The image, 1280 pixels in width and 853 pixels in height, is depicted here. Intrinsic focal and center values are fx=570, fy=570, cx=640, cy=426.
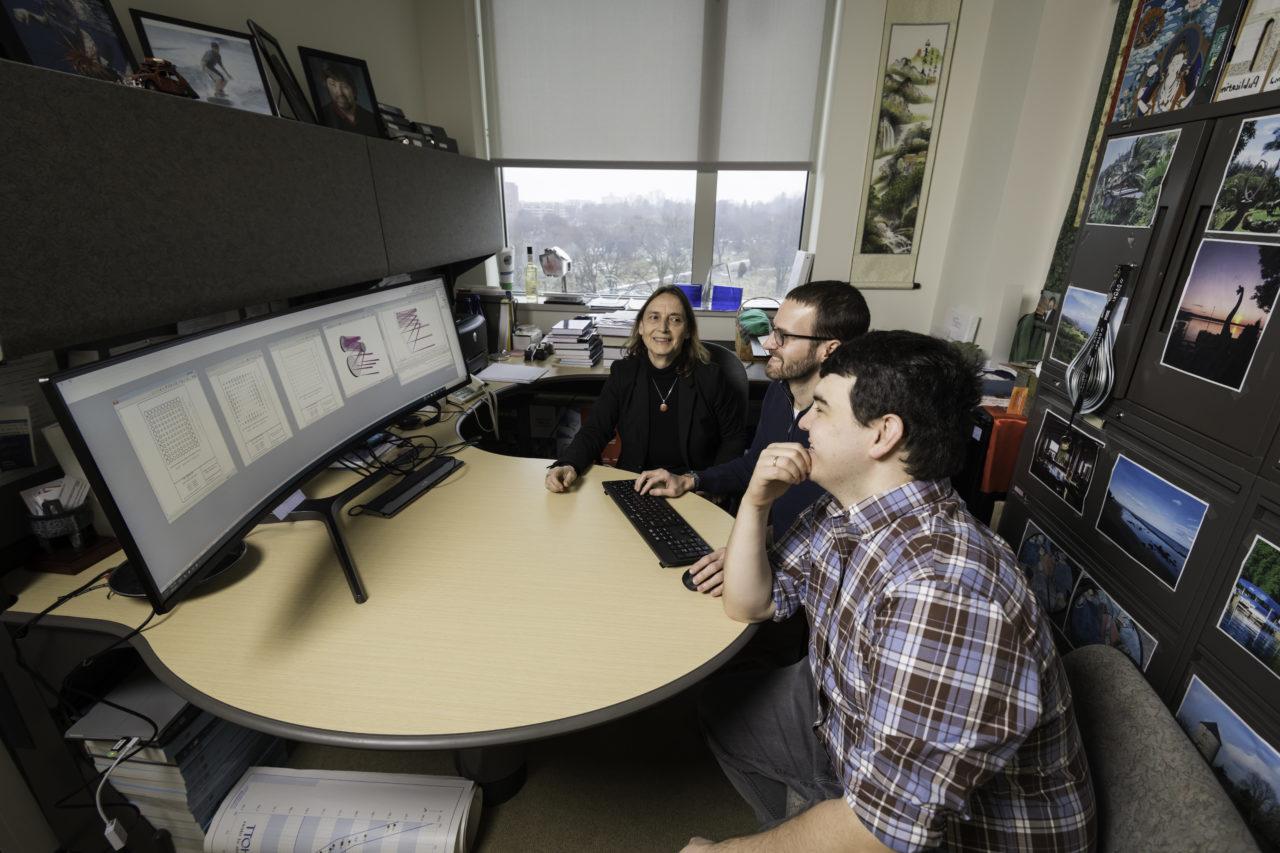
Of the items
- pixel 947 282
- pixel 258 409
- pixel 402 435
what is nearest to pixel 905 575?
pixel 258 409

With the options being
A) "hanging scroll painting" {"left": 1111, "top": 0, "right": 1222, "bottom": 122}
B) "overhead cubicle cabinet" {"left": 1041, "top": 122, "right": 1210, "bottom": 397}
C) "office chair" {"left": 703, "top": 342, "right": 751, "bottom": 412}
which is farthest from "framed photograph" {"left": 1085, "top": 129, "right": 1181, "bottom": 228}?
"office chair" {"left": 703, "top": 342, "right": 751, "bottom": 412}

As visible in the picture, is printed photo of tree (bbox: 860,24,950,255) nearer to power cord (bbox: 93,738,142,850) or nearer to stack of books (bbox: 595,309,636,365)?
stack of books (bbox: 595,309,636,365)

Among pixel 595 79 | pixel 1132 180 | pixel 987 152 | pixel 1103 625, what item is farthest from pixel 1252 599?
pixel 595 79

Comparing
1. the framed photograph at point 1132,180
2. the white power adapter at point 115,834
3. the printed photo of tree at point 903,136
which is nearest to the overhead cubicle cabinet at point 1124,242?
the framed photograph at point 1132,180

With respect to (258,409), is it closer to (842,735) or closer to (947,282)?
(842,735)

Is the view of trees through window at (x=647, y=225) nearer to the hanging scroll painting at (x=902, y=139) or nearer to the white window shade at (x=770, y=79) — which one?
the white window shade at (x=770, y=79)

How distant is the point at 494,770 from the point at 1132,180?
71.3 inches

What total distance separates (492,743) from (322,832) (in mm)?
643

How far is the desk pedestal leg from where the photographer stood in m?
1.40

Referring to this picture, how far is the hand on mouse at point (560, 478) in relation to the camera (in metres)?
1.46

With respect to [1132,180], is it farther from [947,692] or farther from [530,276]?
[530,276]

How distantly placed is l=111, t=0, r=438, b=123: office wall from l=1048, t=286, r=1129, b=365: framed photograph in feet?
7.30

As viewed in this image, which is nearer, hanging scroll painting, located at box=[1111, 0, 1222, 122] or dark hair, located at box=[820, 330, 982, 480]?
dark hair, located at box=[820, 330, 982, 480]

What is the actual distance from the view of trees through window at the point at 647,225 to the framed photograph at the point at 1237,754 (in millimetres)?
2724
